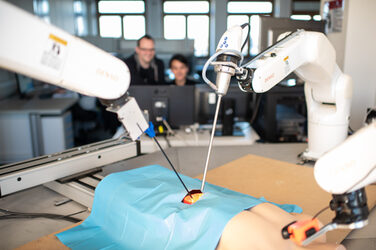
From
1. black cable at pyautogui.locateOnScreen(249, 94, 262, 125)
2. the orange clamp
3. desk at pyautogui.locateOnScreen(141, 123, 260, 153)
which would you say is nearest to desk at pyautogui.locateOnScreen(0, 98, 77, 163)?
desk at pyautogui.locateOnScreen(141, 123, 260, 153)

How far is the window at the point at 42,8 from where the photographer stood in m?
4.75

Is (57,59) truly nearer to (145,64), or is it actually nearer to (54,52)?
(54,52)

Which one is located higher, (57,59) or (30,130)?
(57,59)

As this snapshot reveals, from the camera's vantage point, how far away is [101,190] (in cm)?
102

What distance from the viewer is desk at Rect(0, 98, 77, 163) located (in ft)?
11.4

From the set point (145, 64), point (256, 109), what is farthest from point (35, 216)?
point (145, 64)

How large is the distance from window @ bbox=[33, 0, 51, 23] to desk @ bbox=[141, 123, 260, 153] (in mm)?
3431

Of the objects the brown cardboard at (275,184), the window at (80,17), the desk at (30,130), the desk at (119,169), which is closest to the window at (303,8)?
the window at (80,17)

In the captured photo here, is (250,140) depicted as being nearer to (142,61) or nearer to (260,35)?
(260,35)

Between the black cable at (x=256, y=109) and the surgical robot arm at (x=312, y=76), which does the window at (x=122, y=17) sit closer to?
the black cable at (x=256, y=109)

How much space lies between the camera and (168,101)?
254 cm

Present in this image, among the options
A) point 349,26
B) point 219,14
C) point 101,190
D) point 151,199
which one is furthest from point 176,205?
point 219,14

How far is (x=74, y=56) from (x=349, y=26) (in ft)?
6.59

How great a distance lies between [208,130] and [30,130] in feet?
6.68
